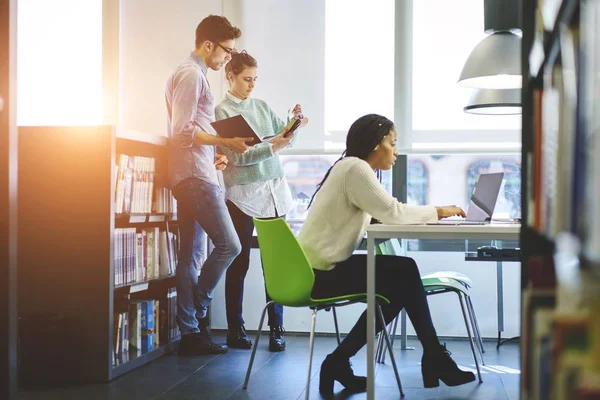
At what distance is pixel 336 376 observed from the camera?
2.94m

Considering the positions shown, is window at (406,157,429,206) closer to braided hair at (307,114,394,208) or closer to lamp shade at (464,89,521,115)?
lamp shade at (464,89,521,115)

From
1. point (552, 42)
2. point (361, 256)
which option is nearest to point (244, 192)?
point (361, 256)

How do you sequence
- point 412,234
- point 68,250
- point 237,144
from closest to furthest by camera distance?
point 412,234, point 68,250, point 237,144

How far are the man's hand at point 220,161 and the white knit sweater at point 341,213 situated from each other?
3.72 feet

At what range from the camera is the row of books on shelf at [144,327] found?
3428 millimetres

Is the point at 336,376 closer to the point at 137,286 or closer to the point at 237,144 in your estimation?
the point at 137,286

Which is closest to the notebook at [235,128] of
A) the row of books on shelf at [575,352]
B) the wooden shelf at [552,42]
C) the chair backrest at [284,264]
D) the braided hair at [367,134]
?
the braided hair at [367,134]

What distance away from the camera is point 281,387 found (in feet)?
10.1

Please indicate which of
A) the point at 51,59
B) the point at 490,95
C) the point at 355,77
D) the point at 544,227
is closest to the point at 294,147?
the point at 355,77

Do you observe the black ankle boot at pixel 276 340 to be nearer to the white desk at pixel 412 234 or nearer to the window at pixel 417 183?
the window at pixel 417 183

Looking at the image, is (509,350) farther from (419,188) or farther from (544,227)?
(544,227)

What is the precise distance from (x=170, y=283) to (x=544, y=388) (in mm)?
3254

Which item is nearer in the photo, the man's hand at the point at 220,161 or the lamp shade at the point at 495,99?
the lamp shade at the point at 495,99

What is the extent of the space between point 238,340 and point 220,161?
98 centimetres
